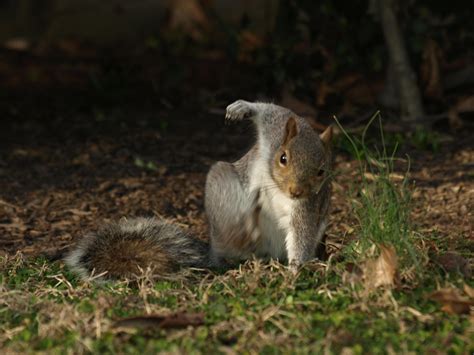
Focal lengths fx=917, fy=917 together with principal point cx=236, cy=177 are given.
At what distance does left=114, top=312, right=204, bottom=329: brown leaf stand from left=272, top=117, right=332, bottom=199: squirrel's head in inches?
39.4

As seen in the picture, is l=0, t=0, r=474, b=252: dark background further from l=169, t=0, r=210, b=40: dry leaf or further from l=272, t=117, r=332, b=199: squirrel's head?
l=272, t=117, r=332, b=199: squirrel's head

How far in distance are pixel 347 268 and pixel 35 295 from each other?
129 centimetres

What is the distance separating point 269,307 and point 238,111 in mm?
1297

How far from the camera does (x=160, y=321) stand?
10.5 feet

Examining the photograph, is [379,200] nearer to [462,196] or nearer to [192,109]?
[462,196]

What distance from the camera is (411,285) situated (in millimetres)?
3600

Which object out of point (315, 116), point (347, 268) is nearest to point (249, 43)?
point (315, 116)

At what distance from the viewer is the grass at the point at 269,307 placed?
3.06 m

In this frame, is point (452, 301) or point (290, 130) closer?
point (452, 301)

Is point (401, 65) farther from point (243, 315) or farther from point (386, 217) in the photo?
point (243, 315)

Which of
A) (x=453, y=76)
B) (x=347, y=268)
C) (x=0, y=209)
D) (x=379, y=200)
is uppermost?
(x=453, y=76)

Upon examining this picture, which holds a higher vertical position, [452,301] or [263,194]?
[263,194]

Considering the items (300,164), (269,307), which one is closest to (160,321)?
(269,307)

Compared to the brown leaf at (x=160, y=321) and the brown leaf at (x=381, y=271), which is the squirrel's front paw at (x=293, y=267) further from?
the brown leaf at (x=160, y=321)
